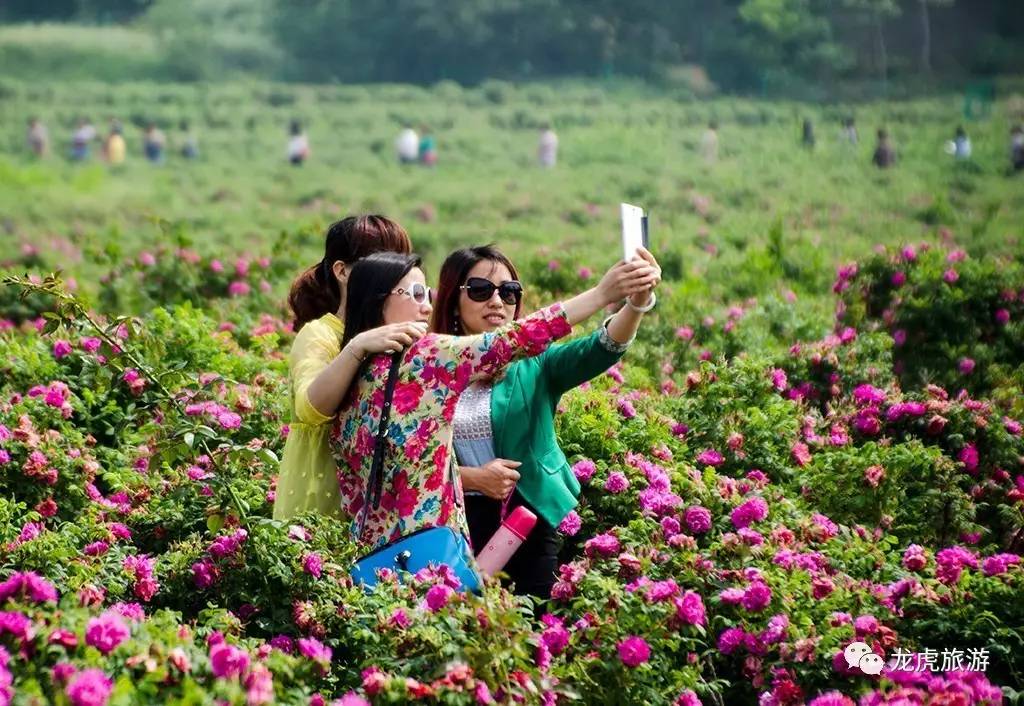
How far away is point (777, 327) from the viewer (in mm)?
7562

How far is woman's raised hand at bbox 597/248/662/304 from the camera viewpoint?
132 inches

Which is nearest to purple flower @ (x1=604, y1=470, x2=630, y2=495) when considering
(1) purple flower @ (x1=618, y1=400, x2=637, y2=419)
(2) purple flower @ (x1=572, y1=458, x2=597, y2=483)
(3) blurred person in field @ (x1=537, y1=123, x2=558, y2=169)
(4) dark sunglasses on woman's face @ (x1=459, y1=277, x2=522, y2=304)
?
(2) purple flower @ (x1=572, y1=458, x2=597, y2=483)

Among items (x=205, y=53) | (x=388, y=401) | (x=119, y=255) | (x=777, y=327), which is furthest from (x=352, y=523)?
(x=205, y=53)

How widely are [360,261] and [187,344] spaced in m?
2.08

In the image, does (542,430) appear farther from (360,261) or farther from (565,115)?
(565,115)

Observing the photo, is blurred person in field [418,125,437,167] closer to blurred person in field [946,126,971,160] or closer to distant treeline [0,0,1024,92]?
distant treeline [0,0,1024,92]

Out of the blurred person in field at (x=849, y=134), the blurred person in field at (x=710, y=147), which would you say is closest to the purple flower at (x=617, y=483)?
the blurred person in field at (x=710, y=147)

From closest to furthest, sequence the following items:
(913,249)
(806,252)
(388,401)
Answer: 1. (388,401)
2. (913,249)
3. (806,252)

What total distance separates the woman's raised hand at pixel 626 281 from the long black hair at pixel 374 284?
477mm

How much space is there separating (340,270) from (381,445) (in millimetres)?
657

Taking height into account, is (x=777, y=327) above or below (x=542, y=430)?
below

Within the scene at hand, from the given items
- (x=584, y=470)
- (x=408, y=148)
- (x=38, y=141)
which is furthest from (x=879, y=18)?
(x=584, y=470)

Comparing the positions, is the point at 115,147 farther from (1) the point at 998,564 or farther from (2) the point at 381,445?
(1) the point at 998,564

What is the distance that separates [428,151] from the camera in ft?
80.5
